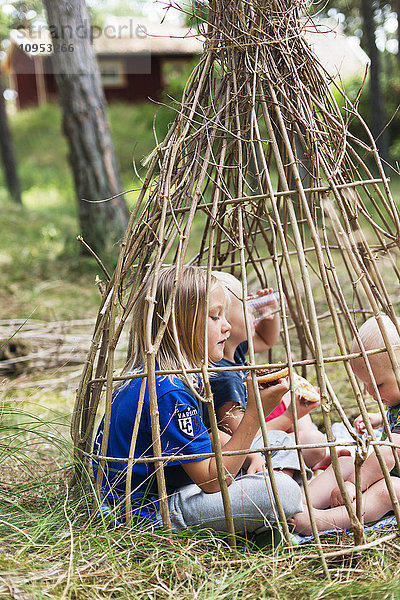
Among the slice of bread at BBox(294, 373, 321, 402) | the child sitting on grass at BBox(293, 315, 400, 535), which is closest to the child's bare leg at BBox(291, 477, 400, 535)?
the child sitting on grass at BBox(293, 315, 400, 535)

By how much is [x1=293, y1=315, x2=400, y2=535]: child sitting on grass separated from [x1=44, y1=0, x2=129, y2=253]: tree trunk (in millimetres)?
4024

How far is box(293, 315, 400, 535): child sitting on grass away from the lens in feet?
6.79

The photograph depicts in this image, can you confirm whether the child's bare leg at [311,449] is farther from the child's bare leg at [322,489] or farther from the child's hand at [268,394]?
the child's hand at [268,394]

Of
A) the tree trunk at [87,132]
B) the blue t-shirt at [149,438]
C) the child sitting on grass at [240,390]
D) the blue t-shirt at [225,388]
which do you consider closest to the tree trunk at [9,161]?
the tree trunk at [87,132]

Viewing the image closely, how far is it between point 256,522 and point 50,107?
19977 mm

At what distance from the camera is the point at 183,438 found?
192 cm

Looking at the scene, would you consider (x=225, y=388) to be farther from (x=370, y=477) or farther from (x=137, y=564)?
(x=137, y=564)

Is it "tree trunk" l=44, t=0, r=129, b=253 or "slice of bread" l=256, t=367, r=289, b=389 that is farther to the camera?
"tree trunk" l=44, t=0, r=129, b=253

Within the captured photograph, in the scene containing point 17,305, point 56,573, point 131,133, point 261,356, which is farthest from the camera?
point 131,133

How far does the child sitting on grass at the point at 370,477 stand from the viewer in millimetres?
2070

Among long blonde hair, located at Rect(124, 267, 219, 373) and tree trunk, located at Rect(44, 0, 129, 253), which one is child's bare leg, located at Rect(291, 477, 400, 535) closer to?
long blonde hair, located at Rect(124, 267, 219, 373)

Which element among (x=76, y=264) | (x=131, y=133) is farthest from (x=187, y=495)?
(x=131, y=133)

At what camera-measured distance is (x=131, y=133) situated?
17141 millimetres

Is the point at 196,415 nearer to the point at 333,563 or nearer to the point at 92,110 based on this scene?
the point at 333,563
